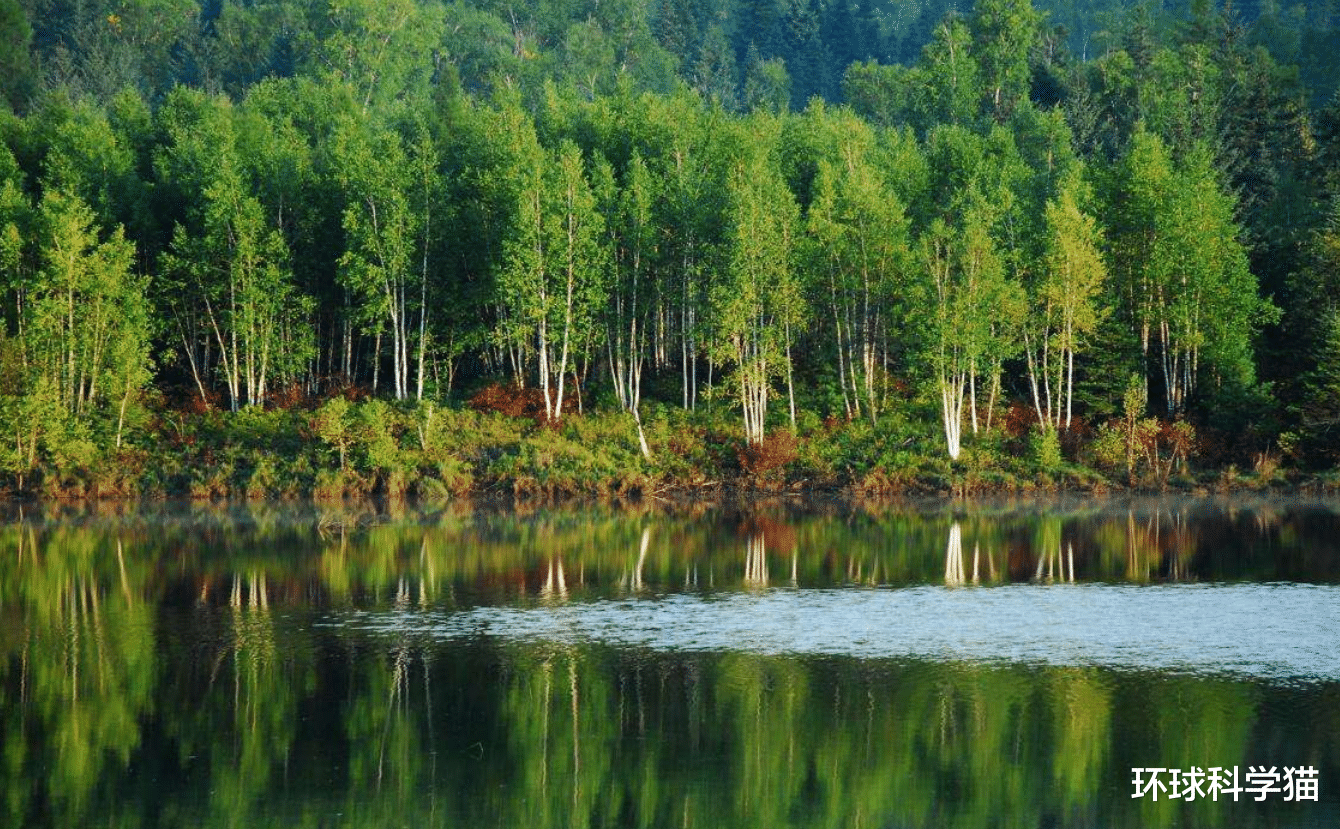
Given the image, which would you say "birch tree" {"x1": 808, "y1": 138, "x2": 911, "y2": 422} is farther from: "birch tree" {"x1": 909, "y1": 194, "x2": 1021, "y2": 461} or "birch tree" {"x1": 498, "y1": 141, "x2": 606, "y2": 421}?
"birch tree" {"x1": 498, "y1": 141, "x2": 606, "y2": 421}

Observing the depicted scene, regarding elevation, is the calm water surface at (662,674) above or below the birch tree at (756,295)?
below

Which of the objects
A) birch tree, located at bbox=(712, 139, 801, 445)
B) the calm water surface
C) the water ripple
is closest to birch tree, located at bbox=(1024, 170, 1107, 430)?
birch tree, located at bbox=(712, 139, 801, 445)

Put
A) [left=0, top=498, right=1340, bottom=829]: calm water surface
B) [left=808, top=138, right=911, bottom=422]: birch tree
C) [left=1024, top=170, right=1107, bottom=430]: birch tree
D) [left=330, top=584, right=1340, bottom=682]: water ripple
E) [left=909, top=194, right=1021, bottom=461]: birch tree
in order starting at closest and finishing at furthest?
[left=0, top=498, right=1340, bottom=829]: calm water surface < [left=330, top=584, right=1340, bottom=682]: water ripple < [left=909, top=194, right=1021, bottom=461]: birch tree < [left=1024, top=170, right=1107, bottom=430]: birch tree < [left=808, top=138, right=911, bottom=422]: birch tree

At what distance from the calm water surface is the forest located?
1146 cm

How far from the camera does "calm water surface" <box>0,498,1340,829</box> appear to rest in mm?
25516

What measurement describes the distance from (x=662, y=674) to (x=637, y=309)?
4424 centimetres

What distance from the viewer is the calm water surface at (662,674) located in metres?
25.5

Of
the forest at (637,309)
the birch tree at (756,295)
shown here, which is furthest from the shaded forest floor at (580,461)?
the birch tree at (756,295)

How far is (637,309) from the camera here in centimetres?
7675

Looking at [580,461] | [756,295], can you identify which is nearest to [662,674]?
[580,461]

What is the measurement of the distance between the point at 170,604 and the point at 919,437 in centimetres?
3658

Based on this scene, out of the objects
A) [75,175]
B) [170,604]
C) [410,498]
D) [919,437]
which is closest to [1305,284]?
[919,437]

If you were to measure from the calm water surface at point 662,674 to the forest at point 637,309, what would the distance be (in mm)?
11462

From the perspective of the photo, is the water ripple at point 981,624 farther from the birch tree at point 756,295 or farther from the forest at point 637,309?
the birch tree at point 756,295
